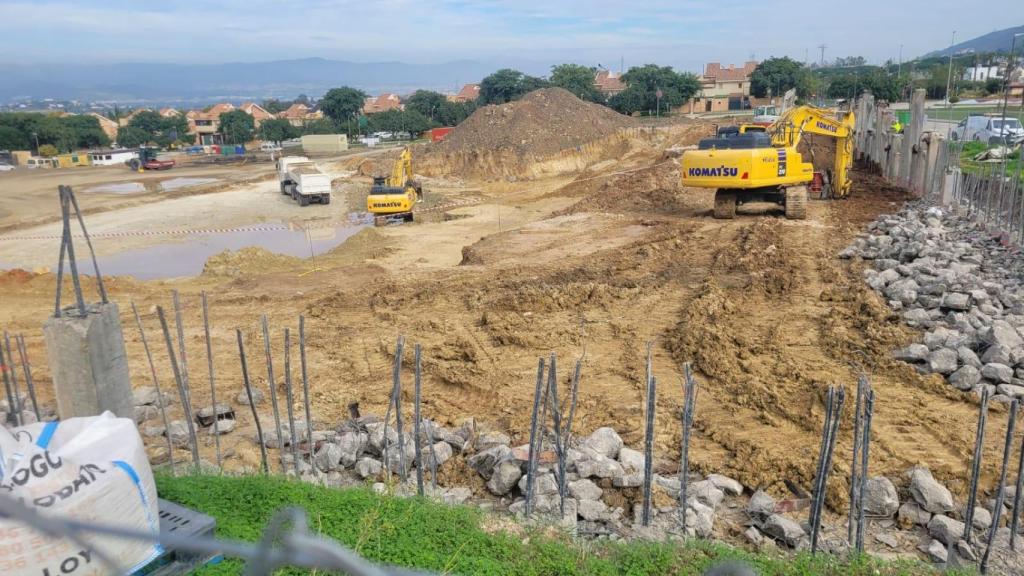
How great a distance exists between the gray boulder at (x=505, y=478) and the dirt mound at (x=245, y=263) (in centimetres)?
→ 1254

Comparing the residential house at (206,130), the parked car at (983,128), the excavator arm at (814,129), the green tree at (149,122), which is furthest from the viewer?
the green tree at (149,122)

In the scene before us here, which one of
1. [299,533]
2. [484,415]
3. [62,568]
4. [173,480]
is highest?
[299,533]

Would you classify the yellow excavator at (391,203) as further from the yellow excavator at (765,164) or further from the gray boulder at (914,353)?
the gray boulder at (914,353)

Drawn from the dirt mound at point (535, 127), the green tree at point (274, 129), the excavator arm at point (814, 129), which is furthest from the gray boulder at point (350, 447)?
the green tree at point (274, 129)

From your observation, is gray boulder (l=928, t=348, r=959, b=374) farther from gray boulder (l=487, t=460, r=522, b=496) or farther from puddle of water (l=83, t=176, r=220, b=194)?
puddle of water (l=83, t=176, r=220, b=194)

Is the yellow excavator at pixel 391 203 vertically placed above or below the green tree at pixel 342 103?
below

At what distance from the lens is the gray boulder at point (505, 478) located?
254 inches

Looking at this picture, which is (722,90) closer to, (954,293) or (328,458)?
(954,293)

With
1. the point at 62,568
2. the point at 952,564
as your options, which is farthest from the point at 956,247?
the point at 62,568

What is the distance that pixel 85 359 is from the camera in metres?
5.44

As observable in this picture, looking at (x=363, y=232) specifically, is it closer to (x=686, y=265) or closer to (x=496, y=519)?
(x=686, y=265)

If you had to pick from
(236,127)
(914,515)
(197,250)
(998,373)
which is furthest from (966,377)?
(236,127)

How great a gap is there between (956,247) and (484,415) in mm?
9572

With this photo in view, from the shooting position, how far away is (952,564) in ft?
17.7
